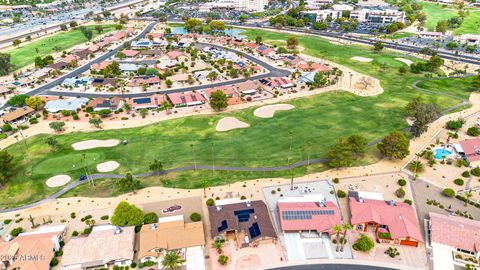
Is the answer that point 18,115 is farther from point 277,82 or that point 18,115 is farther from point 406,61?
point 406,61

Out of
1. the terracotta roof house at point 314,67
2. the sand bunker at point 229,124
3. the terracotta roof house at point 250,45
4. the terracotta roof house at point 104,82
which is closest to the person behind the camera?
the sand bunker at point 229,124

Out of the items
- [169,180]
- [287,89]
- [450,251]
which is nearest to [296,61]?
[287,89]

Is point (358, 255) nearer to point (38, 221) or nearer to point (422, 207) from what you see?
point (422, 207)

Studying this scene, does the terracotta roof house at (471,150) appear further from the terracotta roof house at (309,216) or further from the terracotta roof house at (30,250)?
the terracotta roof house at (30,250)

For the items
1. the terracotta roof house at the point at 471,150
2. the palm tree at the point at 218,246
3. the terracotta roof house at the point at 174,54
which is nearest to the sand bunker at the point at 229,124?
the palm tree at the point at 218,246

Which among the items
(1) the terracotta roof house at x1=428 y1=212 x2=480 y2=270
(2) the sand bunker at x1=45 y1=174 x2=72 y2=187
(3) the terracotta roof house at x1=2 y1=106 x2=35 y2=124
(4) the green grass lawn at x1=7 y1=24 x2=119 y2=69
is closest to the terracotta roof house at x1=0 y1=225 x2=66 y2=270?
(2) the sand bunker at x1=45 y1=174 x2=72 y2=187
